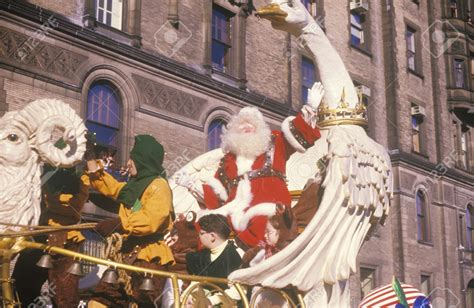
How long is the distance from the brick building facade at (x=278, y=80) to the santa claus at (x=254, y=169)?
24.7ft

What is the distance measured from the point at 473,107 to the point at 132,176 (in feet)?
83.0

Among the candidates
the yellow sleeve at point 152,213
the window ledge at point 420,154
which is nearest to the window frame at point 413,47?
the window ledge at point 420,154

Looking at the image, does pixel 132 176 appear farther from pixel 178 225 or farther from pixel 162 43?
pixel 162 43

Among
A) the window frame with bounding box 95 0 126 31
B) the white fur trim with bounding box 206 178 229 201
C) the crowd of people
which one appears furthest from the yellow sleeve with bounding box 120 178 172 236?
the window frame with bounding box 95 0 126 31

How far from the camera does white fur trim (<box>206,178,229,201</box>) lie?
573 centimetres

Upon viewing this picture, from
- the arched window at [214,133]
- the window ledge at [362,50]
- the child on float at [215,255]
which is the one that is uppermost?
the window ledge at [362,50]

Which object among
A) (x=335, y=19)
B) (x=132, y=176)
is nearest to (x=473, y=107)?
(x=335, y=19)

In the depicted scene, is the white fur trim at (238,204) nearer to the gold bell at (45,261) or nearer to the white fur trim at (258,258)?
the white fur trim at (258,258)

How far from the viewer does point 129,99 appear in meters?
14.8

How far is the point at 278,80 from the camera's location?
19.5 metres

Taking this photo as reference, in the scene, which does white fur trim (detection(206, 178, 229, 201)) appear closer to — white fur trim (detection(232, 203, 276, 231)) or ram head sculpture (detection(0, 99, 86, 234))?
white fur trim (detection(232, 203, 276, 231))

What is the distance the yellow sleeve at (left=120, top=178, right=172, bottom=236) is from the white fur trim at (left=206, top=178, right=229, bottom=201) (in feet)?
5.01

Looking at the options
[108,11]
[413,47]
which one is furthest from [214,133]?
[413,47]

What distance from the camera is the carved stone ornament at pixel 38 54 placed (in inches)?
492
